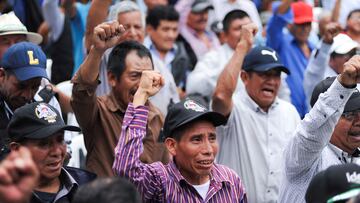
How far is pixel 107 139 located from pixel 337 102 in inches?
74.2

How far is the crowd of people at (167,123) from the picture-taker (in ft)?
18.3

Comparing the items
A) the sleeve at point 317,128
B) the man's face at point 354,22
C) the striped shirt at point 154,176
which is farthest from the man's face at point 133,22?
the sleeve at point 317,128

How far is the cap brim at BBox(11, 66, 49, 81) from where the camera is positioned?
6613mm

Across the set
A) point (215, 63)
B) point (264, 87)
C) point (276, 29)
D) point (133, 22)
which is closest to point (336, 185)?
point (264, 87)

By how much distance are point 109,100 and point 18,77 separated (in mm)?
728

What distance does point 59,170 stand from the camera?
5727mm

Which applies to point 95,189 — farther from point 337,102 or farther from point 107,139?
point 107,139

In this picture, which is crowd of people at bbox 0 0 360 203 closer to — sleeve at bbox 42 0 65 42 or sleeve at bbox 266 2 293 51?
sleeve at bbox 42 0 65 42

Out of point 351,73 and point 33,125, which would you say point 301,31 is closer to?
point 351,73

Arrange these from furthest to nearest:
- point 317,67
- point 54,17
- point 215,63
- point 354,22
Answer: point 354,22
point 54,17
point 215,63
point 317,67

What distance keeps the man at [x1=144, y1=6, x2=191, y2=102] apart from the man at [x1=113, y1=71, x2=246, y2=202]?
3861mm

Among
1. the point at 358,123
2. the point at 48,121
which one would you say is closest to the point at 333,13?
the point at 358,123

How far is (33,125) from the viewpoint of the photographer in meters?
5.73

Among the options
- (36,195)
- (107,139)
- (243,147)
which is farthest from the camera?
(243,147)
